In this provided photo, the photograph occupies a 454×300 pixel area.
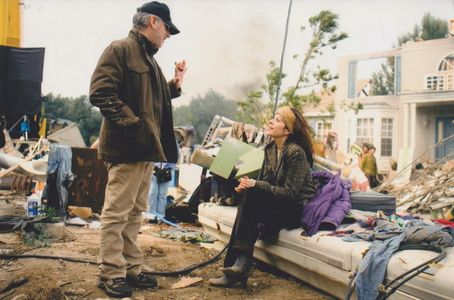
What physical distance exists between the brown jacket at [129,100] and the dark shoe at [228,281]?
1.07 m

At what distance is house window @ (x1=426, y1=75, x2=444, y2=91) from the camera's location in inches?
822

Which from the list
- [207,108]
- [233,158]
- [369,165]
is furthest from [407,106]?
[207,108]

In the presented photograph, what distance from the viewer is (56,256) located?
4477 millimetres

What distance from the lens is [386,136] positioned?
75.2ft

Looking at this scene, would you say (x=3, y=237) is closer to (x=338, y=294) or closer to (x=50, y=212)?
(x=50, y=212)

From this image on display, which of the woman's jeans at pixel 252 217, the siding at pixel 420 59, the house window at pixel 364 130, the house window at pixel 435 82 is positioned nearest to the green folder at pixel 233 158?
the woman's jeans at pixel 252 217

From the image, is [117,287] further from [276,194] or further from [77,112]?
[77,112]

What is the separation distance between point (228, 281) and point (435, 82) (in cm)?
1965

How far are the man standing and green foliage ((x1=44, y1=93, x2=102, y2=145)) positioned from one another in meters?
35.4

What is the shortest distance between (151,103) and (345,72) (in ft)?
73.8

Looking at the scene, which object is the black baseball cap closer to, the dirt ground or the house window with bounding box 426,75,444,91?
the dirt ground

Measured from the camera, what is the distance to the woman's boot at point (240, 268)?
3.89m

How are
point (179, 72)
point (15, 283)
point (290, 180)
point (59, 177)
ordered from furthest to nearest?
point (59, 177)
point (179, 72)
point (290, 180)
point (15, 283)

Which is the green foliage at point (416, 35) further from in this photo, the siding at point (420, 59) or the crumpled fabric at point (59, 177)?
the crumpled fabric at point (59, 177)
